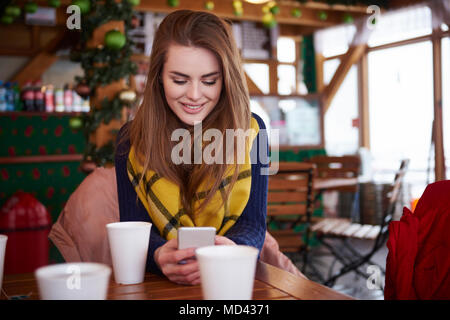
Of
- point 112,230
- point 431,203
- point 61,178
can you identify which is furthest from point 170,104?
point 61,178

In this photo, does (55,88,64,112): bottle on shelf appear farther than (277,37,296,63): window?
No

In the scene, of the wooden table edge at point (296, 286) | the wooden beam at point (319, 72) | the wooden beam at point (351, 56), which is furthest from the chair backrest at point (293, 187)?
the wooden beam at point (319, 72)

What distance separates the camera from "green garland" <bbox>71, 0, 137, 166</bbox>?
300cm

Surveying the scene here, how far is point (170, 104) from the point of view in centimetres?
121

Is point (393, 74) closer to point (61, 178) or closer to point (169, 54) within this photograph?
point (61, 178)

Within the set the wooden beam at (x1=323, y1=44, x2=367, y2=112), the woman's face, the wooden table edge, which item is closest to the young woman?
the woman's face

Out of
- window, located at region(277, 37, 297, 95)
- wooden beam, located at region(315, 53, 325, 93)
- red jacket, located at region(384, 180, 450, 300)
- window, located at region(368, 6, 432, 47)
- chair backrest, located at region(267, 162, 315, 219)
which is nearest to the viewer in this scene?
red jacket, located at region(384, 180, 450, 300)

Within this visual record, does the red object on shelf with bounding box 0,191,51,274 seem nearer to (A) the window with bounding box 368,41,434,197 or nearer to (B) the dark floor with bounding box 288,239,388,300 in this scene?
(B) the dark floor with bounding box 288,239,388,300

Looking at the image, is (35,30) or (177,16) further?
(35,30)

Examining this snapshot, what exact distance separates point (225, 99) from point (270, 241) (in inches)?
18.7

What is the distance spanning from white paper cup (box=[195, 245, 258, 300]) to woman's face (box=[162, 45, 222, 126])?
0.59 meters

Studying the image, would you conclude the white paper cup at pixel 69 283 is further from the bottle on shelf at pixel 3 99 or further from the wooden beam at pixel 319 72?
the wooden beam at pixel 319 72

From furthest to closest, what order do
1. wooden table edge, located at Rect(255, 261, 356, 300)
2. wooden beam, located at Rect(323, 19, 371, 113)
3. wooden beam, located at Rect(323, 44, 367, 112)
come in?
1. wooden beam, located at Rect(323, 44, 367, 112)
2. wooden beam, located at Rect(323, 19, 371, 113)
3. wooden table edge, located at Rect(255, 261, 356, 300)

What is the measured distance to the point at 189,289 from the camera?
0.85 meters
